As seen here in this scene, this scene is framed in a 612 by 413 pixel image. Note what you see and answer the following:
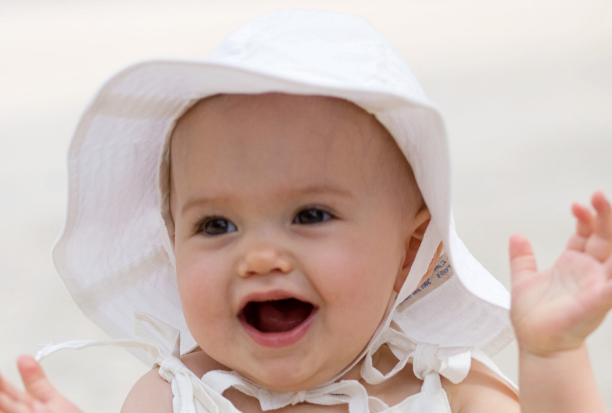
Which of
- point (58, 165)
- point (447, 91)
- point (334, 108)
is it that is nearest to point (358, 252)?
point (334, 108)

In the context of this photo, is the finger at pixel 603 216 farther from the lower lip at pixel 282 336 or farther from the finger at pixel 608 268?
the lower lip at pixel 282 336

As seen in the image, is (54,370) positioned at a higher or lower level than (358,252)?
lower

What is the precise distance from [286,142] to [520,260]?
0.27 metres

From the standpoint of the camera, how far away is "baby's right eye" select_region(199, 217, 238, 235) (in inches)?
35.5

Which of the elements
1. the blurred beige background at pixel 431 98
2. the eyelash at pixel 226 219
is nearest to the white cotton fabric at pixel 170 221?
the eyelash at pixel 226 219

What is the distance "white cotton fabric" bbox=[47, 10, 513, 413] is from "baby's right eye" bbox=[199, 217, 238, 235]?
0.40 feet

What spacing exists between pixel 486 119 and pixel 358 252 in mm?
1809

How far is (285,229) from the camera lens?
87 cm

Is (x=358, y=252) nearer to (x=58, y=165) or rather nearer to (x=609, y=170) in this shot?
(x=609, y=170)

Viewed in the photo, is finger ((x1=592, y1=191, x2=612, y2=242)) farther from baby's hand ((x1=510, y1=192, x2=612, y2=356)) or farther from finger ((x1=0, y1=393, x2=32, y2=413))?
finger ((x1=0, y1=393, x2=32, y2=413))

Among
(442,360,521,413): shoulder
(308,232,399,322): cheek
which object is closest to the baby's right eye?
(308,232,399,322): cheek

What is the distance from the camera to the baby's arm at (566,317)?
0.79 m

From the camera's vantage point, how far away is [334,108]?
876mm

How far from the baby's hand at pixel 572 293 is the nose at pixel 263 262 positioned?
233 mm
